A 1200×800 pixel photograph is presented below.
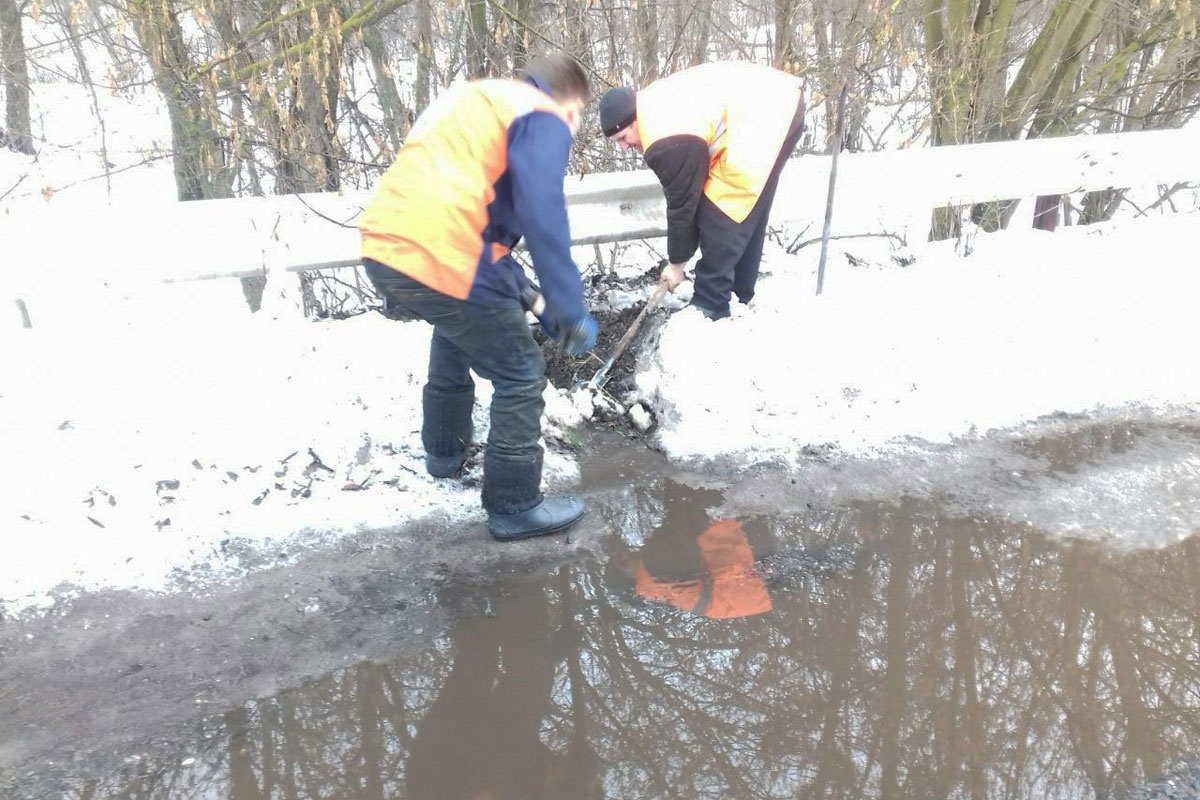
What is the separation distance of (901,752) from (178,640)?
2.33 m

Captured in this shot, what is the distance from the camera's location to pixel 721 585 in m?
3.16

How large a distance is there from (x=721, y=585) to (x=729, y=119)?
228 centimetres

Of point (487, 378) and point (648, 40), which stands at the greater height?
point (648, 40)

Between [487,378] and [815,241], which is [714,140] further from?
[815,241]

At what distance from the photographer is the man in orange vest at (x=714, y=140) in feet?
13.4

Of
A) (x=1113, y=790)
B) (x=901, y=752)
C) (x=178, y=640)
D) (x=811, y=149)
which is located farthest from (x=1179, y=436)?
(x=178, y=640)

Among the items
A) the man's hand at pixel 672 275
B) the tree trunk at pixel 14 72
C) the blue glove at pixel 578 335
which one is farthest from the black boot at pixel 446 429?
the tree trunk at pixel 14 72

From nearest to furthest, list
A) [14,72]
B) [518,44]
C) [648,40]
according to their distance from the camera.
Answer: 1. [648,40]
2. [518,44]
3. [14,72]

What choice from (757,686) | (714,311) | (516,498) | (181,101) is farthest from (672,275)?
(181,101)

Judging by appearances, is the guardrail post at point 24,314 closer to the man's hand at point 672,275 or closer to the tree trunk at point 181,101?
the tree trunk at point 181,101

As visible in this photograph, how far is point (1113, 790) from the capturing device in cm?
231

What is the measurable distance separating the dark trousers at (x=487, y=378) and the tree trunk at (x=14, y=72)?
17.1 ft

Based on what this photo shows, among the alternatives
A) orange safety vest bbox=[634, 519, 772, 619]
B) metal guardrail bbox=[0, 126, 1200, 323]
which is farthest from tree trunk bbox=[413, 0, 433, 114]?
orange safety vest bbox=[634, 519, 772, 619]

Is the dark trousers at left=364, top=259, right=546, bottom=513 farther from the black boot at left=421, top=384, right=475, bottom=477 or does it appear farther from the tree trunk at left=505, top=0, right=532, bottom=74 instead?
the tree trunk at left=505, top=0, right=532, bottom=74
